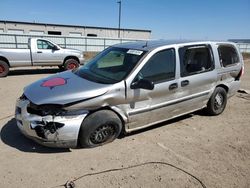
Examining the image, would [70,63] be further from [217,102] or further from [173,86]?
[173,86]

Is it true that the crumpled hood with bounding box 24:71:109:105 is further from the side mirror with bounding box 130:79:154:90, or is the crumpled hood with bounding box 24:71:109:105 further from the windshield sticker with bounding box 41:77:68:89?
the side mirror with bounding box 130:79:154:90

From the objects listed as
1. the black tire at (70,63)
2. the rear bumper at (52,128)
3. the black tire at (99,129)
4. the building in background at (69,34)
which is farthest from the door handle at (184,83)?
the building in background at (69,34)

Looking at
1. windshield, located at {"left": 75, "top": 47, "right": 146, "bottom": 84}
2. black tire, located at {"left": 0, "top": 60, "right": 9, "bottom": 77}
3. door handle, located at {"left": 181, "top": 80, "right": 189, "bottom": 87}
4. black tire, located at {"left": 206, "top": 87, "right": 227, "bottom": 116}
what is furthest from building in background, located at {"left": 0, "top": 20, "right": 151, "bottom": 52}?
door handle, located at {"left": 181, "top": 80, "right": 189, "bottom": 87}

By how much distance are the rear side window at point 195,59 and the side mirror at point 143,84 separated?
1021 millimetres

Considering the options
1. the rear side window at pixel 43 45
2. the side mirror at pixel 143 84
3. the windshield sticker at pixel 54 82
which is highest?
the side mirror at pixel 143 84

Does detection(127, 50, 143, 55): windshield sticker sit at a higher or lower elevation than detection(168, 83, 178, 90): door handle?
higher

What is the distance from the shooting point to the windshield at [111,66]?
4.23 meters

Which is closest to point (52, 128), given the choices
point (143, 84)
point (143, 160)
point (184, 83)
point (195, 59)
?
point (143, 160)

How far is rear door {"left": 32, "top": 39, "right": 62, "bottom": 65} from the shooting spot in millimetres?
11570

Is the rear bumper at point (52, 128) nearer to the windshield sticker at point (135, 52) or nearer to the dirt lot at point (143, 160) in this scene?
the dirt lot at point (143, 160)

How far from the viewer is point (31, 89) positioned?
4.15m

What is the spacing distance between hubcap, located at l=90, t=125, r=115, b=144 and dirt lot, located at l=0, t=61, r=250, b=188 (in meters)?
0.14

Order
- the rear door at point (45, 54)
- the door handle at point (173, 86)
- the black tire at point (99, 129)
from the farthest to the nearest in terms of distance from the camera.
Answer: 1. the rear door at point (45, 54)
2. the door handle at point (173, 86)
3. the black tire at point (99, 129)

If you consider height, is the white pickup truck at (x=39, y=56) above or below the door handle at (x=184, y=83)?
below
